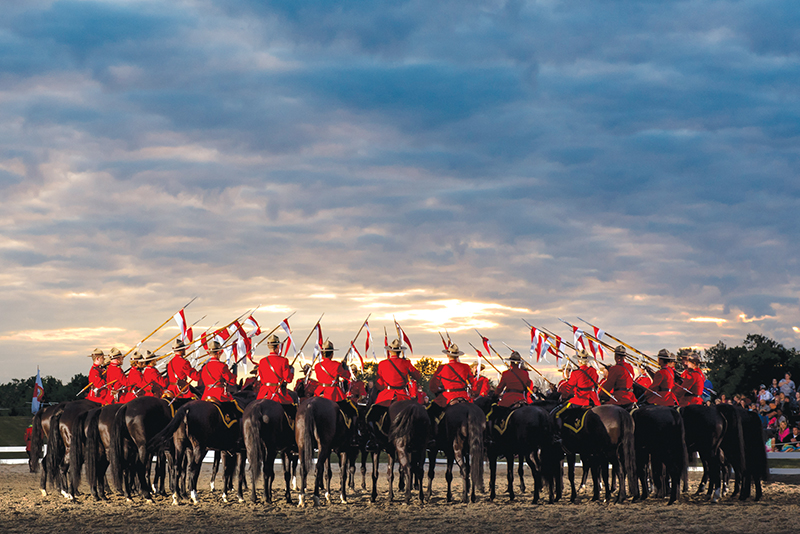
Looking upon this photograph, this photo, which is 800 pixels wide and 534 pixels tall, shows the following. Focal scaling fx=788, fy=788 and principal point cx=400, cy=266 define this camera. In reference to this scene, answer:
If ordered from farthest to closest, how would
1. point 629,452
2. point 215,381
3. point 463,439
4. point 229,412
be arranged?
point 215,381
point 229,412
point 463,439
point 629,452

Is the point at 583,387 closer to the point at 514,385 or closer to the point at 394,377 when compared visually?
the point at 514,385

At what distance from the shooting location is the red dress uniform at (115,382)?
53.9 feet

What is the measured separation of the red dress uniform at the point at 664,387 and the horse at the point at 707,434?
0.94 metres

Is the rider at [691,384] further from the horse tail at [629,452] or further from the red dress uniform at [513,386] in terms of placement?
the red dress uniform at [513,386]

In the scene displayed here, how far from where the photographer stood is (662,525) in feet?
37.4

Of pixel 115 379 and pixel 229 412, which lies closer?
pixel 229 412

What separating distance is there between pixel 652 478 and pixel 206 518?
28.4 ft

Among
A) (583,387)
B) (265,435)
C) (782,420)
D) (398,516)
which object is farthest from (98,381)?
(782,420)

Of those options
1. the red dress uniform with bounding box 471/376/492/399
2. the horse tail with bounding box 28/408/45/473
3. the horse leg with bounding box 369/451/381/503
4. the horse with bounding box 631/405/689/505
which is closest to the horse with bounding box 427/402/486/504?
the horse leg with bounding box 369/451/381/503

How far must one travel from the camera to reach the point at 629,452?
13508 mm

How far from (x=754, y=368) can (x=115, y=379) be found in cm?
3400

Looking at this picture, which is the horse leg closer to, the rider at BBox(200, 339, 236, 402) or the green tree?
the rider at BBox(200, 339, 236, 402)

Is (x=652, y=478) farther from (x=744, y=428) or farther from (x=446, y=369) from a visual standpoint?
(x=446, y=369)

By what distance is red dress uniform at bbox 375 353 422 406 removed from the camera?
48.7ft
